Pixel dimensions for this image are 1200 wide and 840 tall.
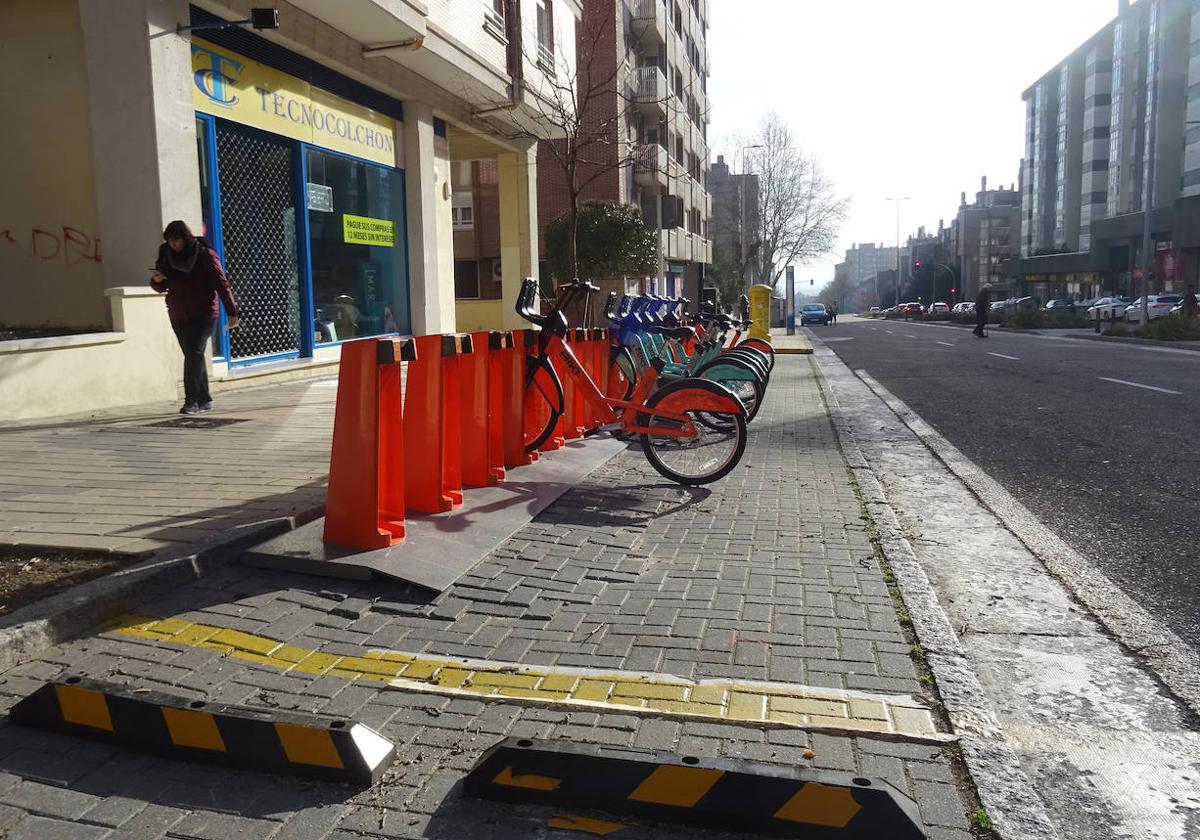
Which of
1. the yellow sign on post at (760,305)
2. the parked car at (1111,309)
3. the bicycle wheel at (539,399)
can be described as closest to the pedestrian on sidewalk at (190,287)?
the bicycle wheel at (539,399)

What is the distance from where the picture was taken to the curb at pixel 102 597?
3.35 metres

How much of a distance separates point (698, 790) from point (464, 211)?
3380 cm

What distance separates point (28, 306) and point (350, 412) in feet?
26.6

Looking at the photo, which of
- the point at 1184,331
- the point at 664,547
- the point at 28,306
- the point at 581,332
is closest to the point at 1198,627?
the point at 664,547

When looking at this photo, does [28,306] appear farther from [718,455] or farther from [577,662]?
[577,662]

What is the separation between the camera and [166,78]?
32.8 feet

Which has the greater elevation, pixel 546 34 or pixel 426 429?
pixel 546 34

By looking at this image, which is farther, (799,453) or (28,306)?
(28,306)

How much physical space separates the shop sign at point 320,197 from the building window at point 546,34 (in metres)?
7.14

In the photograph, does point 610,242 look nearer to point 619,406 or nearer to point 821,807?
point 619,406

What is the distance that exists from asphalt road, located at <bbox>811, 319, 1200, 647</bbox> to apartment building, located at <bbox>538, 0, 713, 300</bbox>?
421 inches

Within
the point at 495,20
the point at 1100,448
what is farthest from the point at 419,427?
the point at 495,20

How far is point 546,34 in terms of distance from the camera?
20047 mm

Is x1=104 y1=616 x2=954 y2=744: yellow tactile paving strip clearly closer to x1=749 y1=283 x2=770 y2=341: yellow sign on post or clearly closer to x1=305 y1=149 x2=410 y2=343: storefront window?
x1=305 y1=149 x2=410 y2=343: storefront window
